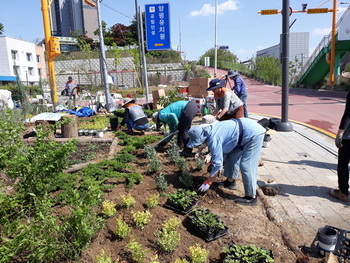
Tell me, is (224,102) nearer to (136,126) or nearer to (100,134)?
(136,126)

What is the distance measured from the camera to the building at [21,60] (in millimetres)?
34625

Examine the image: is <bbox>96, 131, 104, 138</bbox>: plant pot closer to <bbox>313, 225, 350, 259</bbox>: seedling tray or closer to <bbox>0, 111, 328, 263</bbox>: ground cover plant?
<bbox>0, 111, 328, 263</bbox>: ground cover plant

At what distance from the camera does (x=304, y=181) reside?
16.6 feet

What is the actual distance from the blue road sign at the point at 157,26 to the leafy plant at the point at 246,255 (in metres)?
11.6

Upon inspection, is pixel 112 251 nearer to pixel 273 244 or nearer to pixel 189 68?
pixel 273 244

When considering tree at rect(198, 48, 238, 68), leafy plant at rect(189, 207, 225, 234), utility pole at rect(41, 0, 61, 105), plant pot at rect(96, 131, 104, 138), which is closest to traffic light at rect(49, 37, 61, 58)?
utility pole at rect(41, 0, 61, 105)

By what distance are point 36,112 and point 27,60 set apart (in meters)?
32.4

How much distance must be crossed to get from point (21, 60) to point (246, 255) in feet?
137

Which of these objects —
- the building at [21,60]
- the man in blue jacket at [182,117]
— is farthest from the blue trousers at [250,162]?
the building at [21,60]

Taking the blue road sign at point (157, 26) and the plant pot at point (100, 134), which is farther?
the blue road sign at point (157, 26)

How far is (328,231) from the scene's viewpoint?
3.14 meters

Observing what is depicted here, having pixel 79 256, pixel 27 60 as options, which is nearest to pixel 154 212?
pixel 79 256

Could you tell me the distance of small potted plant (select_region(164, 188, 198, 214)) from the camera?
371cm

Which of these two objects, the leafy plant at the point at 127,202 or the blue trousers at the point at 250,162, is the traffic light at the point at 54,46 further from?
the blue trousers at the point at 250,162
